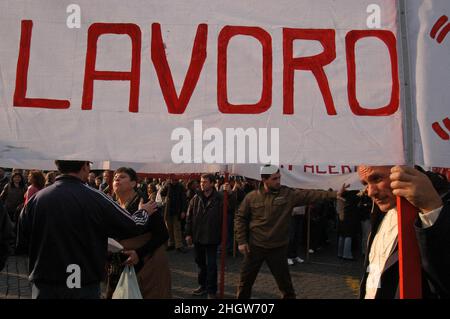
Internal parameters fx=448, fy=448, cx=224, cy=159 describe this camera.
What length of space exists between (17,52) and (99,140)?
0.47 meters

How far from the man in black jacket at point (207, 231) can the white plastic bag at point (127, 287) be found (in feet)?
9.70

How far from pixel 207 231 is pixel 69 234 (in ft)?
12.3

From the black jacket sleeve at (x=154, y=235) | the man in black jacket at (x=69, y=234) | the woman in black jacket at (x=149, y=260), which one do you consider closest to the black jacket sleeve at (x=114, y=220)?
the man in black jacket at (x=69, y=234)

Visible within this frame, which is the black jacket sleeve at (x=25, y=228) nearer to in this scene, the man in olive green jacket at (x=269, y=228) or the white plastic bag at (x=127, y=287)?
the white plastic bag at (x=127, y=287)

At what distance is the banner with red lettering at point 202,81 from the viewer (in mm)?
1754

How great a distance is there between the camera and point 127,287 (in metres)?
3.06

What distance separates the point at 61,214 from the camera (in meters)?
2.69

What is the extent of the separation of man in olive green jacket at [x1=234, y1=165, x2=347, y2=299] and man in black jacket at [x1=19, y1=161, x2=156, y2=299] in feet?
8.80

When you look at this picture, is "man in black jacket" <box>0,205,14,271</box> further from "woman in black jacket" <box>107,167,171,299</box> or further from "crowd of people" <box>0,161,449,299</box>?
"woman in black jacket" <box>107,167,171,299</box>

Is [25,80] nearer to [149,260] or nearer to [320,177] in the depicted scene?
[149,260]

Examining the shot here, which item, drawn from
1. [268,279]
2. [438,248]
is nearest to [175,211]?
[268,279]

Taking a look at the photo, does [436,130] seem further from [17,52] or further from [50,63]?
[17,52]
